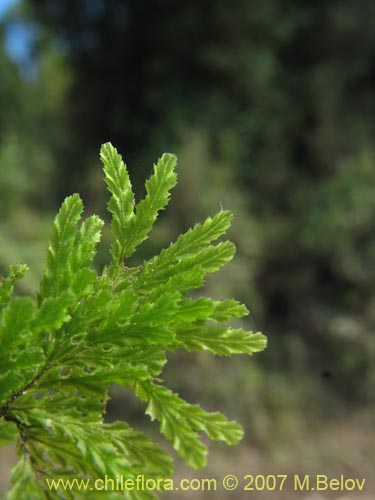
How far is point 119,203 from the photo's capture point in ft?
2.05

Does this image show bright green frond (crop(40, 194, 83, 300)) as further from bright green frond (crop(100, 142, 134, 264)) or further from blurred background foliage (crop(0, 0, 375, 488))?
blurred background foliage (crop(0, 0, 375, 488))

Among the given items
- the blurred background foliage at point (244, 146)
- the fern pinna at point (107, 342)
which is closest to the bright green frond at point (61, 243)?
the fern pinna at point (107, 342)

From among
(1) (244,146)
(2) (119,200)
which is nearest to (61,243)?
(2) (119,200)

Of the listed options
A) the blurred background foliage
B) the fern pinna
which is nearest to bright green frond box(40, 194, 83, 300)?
the fern pinna

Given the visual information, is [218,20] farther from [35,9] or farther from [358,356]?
[358,356]

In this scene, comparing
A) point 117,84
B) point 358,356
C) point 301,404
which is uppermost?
point 117,84

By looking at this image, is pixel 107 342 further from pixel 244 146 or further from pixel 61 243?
pixel 244 146

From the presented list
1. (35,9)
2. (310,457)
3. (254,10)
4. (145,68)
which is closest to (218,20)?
(254,10)

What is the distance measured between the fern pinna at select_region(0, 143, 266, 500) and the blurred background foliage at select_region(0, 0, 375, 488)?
14.0 ft

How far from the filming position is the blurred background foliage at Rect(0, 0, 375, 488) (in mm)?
5289

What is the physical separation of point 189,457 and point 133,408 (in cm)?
444

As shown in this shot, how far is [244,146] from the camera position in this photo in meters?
6.19

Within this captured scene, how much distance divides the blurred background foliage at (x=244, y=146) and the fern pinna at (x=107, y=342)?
168 inches

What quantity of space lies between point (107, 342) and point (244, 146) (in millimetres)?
5778
